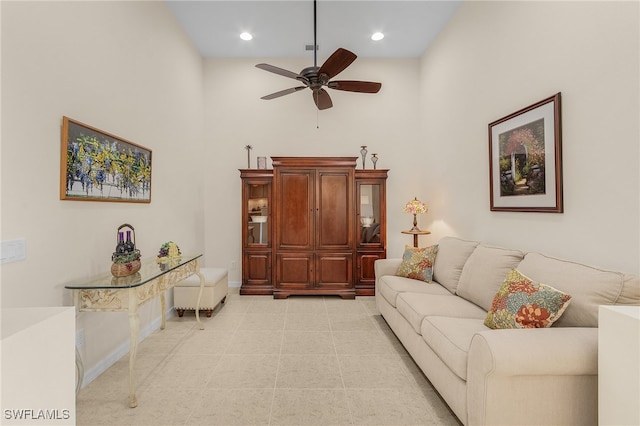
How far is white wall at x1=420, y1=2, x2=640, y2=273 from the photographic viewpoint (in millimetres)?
1798

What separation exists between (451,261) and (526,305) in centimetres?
135

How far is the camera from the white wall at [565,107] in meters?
1.80

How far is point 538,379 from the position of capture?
57.1 inches

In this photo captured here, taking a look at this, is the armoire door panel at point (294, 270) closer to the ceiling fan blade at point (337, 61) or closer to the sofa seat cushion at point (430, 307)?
the sofa seat cushion at point (430, 307)

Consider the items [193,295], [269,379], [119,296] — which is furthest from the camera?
[193,295]

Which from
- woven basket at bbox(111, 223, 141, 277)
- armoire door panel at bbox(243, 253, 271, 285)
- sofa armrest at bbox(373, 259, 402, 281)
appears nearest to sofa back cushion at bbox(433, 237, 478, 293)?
sofa armrest at bbox(373, 259, 402, 281)

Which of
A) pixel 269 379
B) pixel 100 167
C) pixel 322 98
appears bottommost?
pixel 269 379

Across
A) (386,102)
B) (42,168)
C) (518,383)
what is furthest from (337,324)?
(386,102)

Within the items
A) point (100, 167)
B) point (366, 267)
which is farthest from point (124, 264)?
point (366, 267)

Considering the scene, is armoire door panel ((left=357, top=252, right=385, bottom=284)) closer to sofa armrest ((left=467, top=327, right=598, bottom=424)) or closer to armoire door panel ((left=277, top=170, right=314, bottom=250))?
armoire door panel ((left=277, top=170, right=314, bottom=250))

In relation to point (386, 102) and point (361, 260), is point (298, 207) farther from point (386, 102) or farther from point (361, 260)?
point (386, 102)

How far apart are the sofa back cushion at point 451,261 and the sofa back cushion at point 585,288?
1.02 metres

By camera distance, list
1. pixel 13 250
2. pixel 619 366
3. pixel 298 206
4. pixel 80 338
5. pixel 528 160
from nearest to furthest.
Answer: pixel 619 366
pixel 13 250
pixel 80 338
pixel 528 160
pixel 298 206

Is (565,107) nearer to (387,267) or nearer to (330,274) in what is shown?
(387,267)
